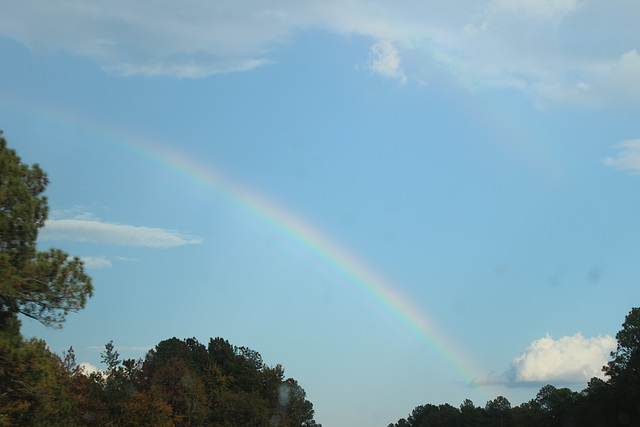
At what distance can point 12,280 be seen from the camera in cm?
2138

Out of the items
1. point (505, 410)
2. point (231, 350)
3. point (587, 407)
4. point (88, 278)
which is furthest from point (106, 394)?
point (505, 410)

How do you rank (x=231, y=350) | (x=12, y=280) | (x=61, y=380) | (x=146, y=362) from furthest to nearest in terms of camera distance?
(x=231, y=350), (x=146, y=362), (x=61, y=380), (x=12, y=280)

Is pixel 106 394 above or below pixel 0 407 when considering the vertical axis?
above

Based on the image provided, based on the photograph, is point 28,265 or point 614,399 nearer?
point 28,265

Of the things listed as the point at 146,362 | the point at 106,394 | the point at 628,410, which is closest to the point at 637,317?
the point at 628,410

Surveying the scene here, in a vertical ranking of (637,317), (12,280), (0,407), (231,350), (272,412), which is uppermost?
(231,350)

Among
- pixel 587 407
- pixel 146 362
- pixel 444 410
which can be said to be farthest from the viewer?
pixel 444 410

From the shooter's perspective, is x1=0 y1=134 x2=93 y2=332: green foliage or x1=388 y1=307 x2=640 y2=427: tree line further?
x1=388 y1=307 x2=640 y2=427: tree line

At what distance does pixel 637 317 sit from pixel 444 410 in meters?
101

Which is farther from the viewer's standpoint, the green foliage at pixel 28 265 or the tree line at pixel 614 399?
the tree line at pixel 614 399

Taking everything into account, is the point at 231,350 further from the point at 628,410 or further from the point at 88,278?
the point at 88,278

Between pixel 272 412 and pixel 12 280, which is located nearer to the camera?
pixel 12 280

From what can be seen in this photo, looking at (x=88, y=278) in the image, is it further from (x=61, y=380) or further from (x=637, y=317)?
(x=637, y=317)

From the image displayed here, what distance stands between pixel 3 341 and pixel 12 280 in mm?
2361
